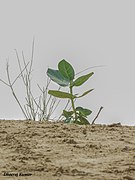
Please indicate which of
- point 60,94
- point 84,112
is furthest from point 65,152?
point 84,112

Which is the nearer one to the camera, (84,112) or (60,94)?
(60,94)

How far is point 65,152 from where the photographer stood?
6.83ft

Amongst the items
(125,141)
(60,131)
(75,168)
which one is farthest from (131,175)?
(60,131)

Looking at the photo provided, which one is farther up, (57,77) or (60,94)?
(57,77)

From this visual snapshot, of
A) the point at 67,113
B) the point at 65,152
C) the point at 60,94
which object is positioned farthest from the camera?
the point at 67,113

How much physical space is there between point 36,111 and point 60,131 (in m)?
0.92

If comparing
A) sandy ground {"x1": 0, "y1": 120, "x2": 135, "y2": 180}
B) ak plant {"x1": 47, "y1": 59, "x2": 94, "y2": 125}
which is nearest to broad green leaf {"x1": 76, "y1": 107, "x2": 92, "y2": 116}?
ak plant {"x1": 47, "y1": 59, "x2": 94, "y2": 125}

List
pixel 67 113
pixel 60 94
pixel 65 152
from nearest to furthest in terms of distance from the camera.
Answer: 1. pixel 65 152
2. pixel 60 94
3. pixel 67 113

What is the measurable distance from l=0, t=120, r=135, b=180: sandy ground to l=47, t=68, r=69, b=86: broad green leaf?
387 mm

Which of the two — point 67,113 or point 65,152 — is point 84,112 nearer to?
point 67,113

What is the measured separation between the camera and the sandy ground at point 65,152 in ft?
5.99

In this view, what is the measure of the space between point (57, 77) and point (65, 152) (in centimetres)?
100

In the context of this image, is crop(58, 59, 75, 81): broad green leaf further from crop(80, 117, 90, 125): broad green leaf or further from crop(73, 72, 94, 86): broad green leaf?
crop(80, 117, 90, 125): broad green leaf

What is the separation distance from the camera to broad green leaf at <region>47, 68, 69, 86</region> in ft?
9.86
